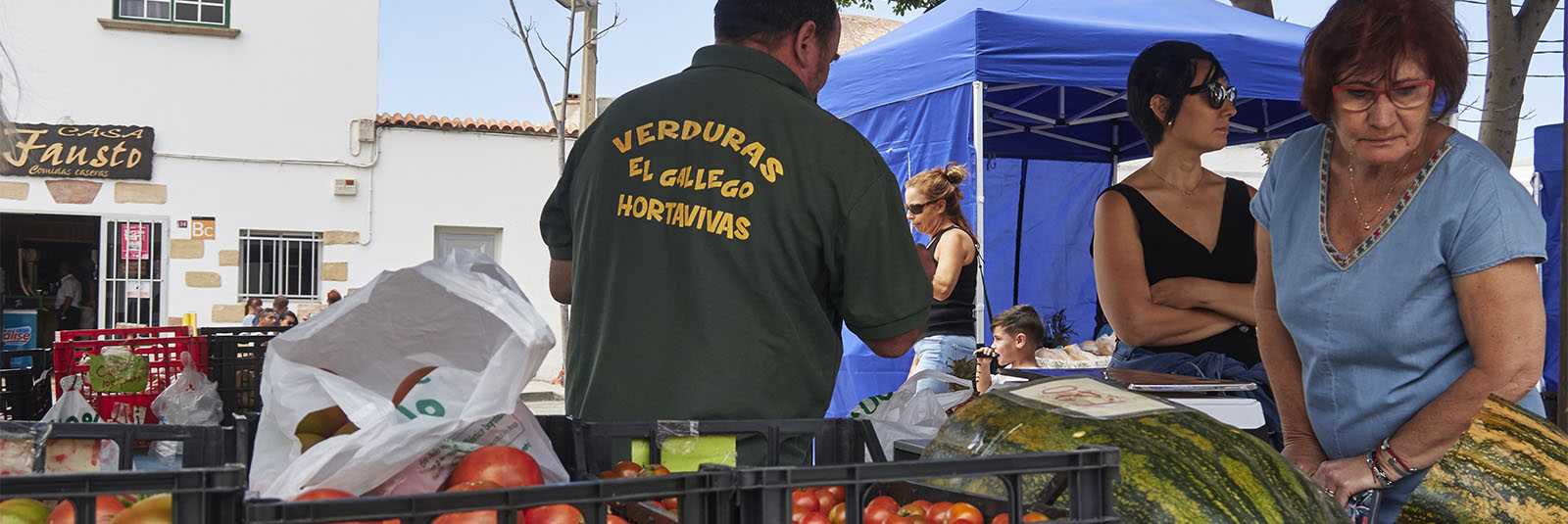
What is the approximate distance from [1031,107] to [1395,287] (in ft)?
20.3

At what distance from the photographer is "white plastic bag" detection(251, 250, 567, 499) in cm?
130

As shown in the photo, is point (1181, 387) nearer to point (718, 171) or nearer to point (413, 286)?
point (718, 171)

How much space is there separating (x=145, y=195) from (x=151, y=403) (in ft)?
34.7

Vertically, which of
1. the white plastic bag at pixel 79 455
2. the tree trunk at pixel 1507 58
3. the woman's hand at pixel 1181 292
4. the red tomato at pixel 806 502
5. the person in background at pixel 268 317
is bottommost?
the person in background at pixel 268 317

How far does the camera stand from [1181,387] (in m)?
2.38

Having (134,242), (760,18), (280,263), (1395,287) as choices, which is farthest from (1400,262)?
(134,242)

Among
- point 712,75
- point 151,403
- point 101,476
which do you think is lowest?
point 151,403

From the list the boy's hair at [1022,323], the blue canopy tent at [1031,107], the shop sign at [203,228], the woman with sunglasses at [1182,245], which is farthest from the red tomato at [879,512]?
the shop sign at [203,228]

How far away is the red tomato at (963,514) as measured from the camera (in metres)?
1.24

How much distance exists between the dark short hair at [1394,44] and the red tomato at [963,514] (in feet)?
3.52

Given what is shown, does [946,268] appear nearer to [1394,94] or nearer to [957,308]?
[957,308]

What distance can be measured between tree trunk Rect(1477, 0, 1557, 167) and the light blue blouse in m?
4.69

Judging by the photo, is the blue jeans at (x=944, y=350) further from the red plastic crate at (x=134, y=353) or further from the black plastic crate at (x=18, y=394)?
the red plastic crate at (x=134, y=353)

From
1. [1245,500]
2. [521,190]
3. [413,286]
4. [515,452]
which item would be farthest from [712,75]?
[521,190]
